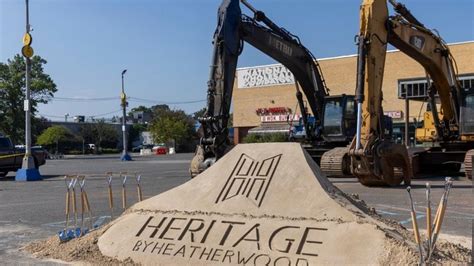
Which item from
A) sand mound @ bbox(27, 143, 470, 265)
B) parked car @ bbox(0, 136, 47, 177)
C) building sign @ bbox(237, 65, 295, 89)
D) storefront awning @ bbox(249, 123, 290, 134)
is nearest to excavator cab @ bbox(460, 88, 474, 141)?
sand mound @ bbox(27, 143, 470, 265)

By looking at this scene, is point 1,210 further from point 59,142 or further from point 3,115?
point 59,142

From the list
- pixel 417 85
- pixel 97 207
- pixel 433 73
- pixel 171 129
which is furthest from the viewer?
pixel 171 129

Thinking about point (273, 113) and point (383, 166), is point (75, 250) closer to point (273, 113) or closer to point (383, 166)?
point (383, 166)

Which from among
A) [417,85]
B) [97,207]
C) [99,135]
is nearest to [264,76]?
[417,85]

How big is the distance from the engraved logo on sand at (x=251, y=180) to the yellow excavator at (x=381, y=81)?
8325mm

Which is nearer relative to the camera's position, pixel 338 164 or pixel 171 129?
pixel 338 164

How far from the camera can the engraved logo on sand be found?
7.58 meters

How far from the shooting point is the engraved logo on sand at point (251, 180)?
7.58 meters

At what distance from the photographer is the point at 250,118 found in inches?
2628

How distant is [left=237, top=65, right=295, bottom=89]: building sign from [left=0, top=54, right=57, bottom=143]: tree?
23.6 metres

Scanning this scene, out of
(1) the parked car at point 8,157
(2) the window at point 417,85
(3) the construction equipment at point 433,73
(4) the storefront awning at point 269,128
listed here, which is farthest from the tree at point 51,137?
(3) the construction equipment at point 433,73

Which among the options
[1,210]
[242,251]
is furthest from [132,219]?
[1,210]

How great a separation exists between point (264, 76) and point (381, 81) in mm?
47440

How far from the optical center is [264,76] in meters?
64.3
